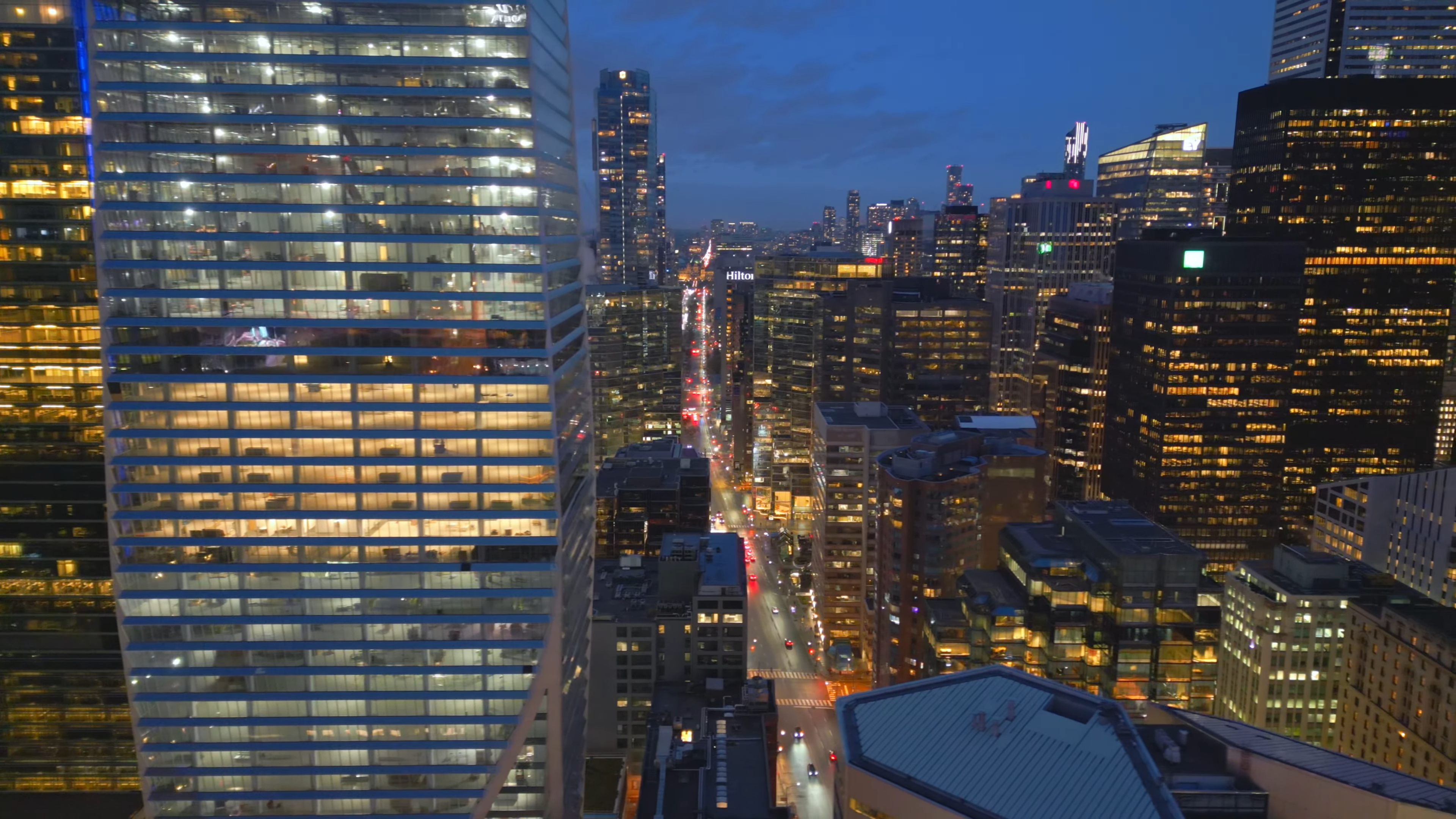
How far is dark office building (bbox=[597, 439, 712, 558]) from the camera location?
152 meters

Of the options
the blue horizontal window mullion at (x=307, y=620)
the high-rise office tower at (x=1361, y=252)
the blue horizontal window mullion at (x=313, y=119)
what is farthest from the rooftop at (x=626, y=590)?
the high-rise office tower at (x=1361, y=252)

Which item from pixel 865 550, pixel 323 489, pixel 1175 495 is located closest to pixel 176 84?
pixel 323 489

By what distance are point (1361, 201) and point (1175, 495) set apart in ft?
235

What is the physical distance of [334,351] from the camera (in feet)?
236

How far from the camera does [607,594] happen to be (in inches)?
4424

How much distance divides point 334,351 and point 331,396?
134 inches

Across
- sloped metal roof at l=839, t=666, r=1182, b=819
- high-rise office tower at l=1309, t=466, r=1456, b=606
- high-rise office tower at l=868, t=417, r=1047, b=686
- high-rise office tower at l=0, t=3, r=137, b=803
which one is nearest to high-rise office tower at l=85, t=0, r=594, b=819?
high-rise office tower at l=0, t=3, r=137, b=803

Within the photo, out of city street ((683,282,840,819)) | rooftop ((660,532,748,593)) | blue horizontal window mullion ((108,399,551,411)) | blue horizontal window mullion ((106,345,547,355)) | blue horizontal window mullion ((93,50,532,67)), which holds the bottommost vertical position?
city street ((683,282,840,819))

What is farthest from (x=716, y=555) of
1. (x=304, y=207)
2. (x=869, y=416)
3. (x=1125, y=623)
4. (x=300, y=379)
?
(x=304, y=207)

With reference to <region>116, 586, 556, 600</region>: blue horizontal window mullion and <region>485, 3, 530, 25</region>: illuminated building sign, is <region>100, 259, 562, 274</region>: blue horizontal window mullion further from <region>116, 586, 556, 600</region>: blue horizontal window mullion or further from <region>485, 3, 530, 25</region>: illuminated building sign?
<region>116, 586, 556, 600</region>: blue horizontal window mullion

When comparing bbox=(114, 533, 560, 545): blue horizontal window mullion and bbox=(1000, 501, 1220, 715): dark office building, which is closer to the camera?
bbox=(114, 533, 560, 545): blue horizontal window mullion

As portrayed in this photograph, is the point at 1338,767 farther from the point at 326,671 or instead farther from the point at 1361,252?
the point at 1361,252

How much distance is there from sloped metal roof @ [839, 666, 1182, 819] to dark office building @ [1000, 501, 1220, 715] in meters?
38.8

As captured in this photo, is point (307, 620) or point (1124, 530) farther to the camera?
point (1124, 530)
